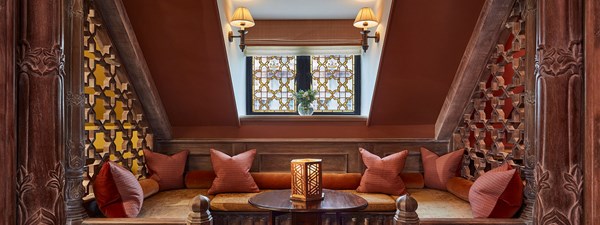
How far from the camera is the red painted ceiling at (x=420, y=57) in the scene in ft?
9.76

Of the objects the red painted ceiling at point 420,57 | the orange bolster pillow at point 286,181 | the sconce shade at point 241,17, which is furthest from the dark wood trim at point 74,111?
the red painted ceiling at point 420,57

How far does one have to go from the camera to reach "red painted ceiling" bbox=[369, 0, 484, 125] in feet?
9.76

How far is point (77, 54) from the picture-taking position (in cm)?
228

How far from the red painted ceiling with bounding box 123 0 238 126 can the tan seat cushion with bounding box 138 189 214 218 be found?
0.69 metres

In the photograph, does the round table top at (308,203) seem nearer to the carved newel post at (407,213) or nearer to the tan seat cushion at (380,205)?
the carved newel post at (407,213)

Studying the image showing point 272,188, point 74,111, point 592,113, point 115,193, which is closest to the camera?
point 592,113

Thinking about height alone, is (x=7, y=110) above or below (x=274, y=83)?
below

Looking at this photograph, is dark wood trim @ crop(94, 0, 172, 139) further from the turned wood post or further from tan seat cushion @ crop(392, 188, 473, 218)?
tan seat cushion @ crop(392, 188, 473, 218)

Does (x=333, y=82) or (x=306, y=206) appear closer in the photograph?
(x=306, y=206)

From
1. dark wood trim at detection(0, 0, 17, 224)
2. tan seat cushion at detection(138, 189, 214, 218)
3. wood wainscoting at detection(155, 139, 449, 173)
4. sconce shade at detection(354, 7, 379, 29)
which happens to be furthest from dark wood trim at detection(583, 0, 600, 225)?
dark wood trim at detection(0, 0, 17, 224)

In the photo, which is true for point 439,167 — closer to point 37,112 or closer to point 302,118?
point 302,118

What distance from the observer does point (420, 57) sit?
3355 millimetres

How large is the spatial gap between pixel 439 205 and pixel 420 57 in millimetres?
1114

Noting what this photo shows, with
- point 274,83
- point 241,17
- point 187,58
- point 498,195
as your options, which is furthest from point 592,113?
point 274,83
